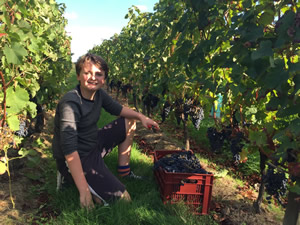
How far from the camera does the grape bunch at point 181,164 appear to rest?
107 inches

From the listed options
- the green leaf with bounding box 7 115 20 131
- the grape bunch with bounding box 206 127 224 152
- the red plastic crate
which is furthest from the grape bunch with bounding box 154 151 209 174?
the green leaf with bounding box 7 115 20 131

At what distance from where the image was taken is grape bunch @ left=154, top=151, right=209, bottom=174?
2.73 meters

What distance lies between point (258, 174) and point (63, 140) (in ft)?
11.4

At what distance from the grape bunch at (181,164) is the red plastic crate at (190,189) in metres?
0.11

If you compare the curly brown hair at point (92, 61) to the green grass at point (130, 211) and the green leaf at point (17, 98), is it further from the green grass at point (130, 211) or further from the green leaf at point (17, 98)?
the green grass at point (130, 211)

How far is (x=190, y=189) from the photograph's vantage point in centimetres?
265

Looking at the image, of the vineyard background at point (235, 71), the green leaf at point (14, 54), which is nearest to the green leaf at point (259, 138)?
the vineyard background at point (235, 71)

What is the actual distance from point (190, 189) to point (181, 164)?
0.97 feet

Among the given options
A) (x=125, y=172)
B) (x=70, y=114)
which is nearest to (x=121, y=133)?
(x=125, y=172)

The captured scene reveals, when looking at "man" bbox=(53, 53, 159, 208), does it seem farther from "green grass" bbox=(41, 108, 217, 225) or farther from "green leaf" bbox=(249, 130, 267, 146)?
"green leaf" bbox=(249, 130, 267, 146)

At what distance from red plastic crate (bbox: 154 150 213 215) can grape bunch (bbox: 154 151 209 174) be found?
4.2 inches

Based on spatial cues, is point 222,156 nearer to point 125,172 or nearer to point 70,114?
point 125,172

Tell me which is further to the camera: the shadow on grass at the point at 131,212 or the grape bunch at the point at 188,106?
the grape bunch at the point at 188,106

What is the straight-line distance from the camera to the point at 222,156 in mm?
5105
